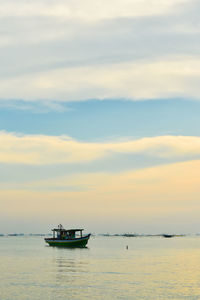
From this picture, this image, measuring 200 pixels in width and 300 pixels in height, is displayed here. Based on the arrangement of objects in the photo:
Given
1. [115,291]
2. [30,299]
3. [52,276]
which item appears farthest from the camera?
[52,276]

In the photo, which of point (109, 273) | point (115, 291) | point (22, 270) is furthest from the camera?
point (22, 270)

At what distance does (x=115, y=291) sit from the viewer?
40406mm

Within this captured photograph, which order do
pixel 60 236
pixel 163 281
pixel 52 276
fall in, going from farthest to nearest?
pixel 60 236
pixel 52 276
pixel 163 281

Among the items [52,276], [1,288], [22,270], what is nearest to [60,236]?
[22,270]

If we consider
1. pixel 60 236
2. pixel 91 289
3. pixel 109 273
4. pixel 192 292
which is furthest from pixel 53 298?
pixel 60 236

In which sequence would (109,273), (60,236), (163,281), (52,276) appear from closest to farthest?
(163,281) < (52,276) < (109,273) < (60,236)

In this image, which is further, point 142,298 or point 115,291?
point 115,291

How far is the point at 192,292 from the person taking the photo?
135ft

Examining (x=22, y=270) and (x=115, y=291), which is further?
(x=22, y=270)

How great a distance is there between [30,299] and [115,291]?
8.73 metres

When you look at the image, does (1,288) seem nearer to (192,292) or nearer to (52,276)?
(52,276)

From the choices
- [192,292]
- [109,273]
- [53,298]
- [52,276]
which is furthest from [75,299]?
[109,273]

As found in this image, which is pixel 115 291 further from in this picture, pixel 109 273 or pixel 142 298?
pixel 109 273

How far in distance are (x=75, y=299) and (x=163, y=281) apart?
15.2 m
